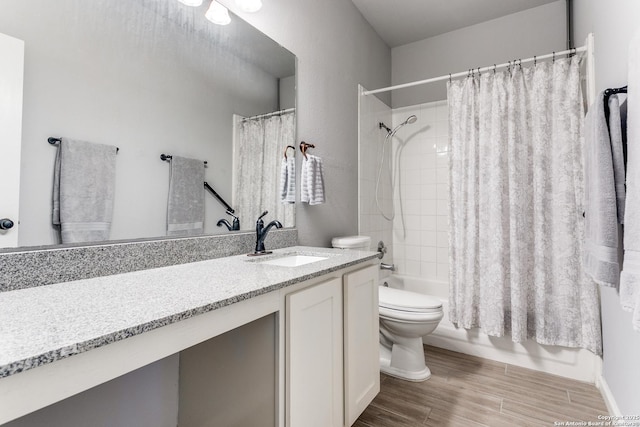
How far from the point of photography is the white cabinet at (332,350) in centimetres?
106

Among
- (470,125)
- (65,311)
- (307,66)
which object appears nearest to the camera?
(65,311)

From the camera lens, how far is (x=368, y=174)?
2.74 metres

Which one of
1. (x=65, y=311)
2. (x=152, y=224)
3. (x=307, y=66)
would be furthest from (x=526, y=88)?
(x=65, y=311)

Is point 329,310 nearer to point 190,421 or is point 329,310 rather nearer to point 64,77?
point 190,421

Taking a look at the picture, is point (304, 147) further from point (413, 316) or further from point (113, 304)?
point (113, 304)

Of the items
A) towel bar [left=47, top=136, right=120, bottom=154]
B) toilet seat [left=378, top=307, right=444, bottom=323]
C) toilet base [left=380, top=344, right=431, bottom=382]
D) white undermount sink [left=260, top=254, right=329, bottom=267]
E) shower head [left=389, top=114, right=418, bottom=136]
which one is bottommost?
toilet base [left=380, top=344, right=431, bottom=382]

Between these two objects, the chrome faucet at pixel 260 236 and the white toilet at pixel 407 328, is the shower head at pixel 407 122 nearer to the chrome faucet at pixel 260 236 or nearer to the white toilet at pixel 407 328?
the white toilet at pixel 407 328

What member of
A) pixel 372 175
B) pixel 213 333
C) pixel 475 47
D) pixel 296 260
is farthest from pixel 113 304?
pixel 475 47

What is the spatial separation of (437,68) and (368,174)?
125 cm

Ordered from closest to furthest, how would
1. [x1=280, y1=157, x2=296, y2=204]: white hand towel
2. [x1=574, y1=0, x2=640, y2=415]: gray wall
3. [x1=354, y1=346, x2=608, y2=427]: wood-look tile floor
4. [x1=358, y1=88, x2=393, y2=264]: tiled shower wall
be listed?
[x1=574, y1=0, x2=640, y2=415]: gray wall
[x1=354, y1=346, x2=608, y2=427]: wood-look tile floor
[x1=280, y1=157, x2=296, y2=204]: white hand towel
[x1=358, y1=88, x2=393, y2=264]: tiled shower wall

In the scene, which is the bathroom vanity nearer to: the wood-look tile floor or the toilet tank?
the wood-look tile floor

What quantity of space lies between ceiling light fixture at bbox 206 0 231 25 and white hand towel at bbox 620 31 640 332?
1.54m

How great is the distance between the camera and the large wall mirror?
0.93m

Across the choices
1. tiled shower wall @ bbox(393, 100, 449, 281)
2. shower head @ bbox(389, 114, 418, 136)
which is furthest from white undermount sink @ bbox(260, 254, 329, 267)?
shower head @ bbox(389, 114, 418, 136)
